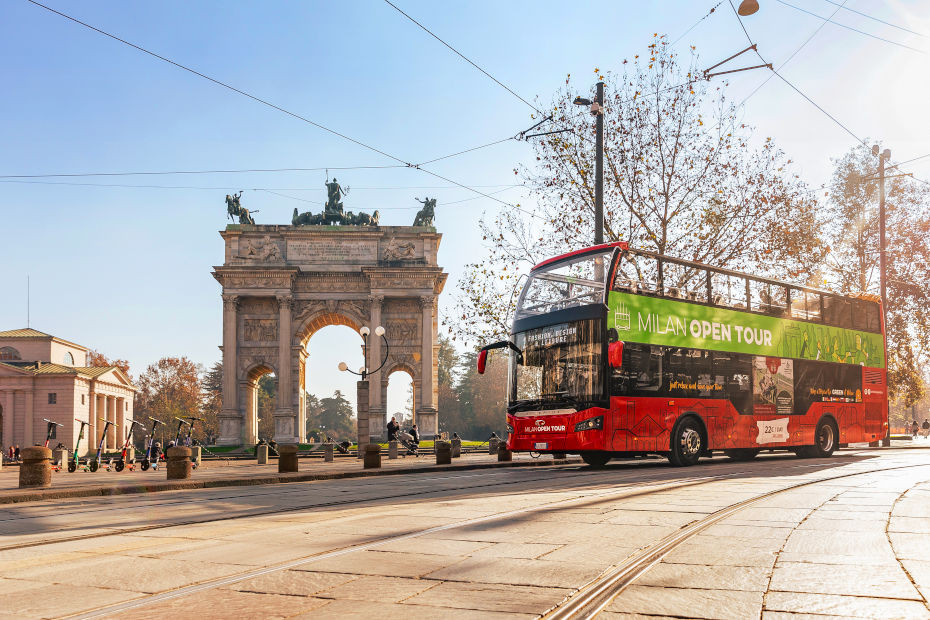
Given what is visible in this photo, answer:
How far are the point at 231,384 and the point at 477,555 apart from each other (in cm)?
4933

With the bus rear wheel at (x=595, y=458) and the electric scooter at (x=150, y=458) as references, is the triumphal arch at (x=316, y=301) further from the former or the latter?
the bus rear wheel at (x=595, y=458)

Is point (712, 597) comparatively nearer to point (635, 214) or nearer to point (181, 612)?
point (181, 612)

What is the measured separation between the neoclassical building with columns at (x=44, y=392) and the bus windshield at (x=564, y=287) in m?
60.7

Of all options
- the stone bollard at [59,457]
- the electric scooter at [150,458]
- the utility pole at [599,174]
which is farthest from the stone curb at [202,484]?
the stone bollard at [59,457]

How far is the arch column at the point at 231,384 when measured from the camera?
52000 millimetres

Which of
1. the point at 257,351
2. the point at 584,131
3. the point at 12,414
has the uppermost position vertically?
the point at 584,131

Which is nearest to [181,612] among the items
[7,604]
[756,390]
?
[7,604]

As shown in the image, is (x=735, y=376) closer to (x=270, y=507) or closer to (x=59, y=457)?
(x=270, y=507)

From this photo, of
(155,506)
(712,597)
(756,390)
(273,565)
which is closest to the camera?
(712,597)

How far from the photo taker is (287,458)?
17688 millimetres

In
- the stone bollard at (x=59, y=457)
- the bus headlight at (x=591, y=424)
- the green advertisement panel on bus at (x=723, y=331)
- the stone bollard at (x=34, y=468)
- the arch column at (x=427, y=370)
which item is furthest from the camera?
the arch column at (x=427, y=370)

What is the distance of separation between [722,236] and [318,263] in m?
33.5

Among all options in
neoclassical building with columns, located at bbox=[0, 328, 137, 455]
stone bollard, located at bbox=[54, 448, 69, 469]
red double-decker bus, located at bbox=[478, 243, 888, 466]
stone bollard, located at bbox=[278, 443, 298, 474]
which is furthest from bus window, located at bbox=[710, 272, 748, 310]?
neoclassical building with columns, located at bbox=[0, 328, 137, 455]

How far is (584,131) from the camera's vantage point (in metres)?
25.5
